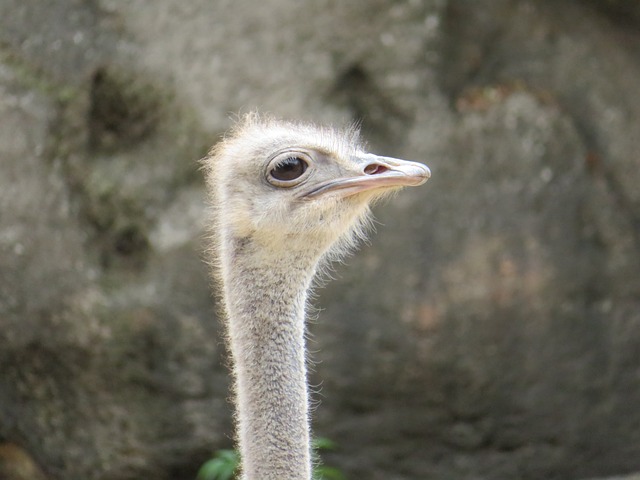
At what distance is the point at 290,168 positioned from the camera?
3178mm

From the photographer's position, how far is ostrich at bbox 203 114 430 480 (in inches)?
119

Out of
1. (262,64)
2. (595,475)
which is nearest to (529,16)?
(262,64)

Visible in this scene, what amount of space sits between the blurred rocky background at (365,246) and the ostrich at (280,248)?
2.23 m

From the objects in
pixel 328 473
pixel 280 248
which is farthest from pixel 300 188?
pixel 328 473

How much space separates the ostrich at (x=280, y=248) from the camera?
3.03 m

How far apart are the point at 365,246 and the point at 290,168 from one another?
247 centimetres

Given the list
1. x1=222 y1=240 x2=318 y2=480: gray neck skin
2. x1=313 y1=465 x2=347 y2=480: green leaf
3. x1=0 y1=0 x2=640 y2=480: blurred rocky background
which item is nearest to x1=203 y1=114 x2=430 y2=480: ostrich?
x1=222 y1=240 x2=318 y2=480: gray neck skin

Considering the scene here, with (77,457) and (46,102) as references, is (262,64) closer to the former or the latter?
(46,102)

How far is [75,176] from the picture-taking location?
5453mm

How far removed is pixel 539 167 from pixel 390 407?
1362 mm

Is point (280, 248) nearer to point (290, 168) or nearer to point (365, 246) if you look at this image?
point (290, 168)

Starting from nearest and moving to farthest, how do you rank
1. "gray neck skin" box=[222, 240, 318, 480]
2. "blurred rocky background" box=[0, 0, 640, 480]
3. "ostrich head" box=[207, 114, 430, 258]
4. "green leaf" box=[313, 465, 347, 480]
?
"gray neck skin" box=[222, 240, 318, 480], "ostrich head" box=[207, 114, 430, 258], "green leaf" box=[313, 465, 347, 480], "blurred rocky background" box=[0, 0, 640, 480]

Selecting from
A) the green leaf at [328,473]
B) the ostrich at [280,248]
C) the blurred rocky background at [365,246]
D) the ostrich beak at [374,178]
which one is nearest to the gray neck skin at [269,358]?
the ostrich at [280,248]

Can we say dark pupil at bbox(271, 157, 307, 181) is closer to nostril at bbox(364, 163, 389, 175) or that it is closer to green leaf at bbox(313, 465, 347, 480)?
nostril at bbox(364, 163, 389, 175)
